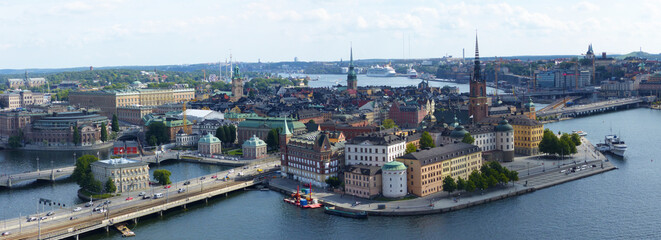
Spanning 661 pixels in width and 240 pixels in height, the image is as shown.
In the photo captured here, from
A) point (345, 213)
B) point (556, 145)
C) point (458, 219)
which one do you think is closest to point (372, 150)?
point (345, 213)

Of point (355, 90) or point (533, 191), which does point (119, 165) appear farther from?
point (355, 90)

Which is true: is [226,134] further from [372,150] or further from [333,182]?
[333,182]

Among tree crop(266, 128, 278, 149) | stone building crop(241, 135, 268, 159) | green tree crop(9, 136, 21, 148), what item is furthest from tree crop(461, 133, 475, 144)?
green tree crop(9, 136, 21, 148)

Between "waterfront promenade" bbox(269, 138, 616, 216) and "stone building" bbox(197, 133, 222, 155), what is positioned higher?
"stone building" bbox(197, 133, 222, 155)

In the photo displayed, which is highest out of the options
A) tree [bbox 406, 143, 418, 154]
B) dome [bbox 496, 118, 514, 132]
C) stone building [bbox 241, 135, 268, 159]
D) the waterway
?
dome [bbox 496, 118, 514, 132]

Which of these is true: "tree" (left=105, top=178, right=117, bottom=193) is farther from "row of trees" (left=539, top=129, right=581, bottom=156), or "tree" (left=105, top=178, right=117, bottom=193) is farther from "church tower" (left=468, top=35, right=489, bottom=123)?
"church tower" (left=468, top=35, right=489, bottom=123)

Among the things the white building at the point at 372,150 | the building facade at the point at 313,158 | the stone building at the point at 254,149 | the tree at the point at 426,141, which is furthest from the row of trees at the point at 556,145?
the stone building at the point at 254,149

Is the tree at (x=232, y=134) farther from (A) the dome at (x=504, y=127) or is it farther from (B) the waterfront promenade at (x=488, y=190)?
(A) the dome at (x=504, y=127)
